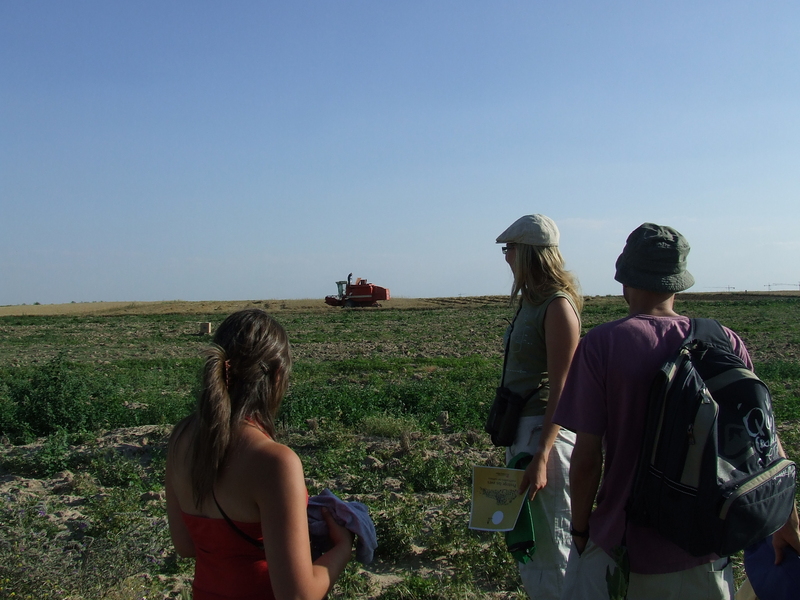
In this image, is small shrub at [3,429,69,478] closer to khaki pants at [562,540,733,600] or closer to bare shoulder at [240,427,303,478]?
bare shoulder at [240,427,303,478]

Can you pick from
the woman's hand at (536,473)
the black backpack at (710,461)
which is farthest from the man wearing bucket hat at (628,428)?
the woman's hand at (536,473)

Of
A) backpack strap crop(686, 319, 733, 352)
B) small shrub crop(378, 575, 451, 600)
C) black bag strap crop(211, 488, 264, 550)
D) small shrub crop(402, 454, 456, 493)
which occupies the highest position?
backpack strap crop(686, 319, 733, 352)

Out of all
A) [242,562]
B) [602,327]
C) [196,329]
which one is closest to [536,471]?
[602,327]

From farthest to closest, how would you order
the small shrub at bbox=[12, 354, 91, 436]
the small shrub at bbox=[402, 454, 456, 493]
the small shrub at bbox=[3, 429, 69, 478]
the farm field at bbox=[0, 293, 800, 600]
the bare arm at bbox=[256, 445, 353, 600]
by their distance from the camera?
1. the small shrub at bbox=[12, 354, 91, 436]
2. the small shrub at bbox=[3, 429, 69, 478]
3. the small shrub at bbox=[402, 454, 456, 493]
4. the farm field at bbox=[0, 293, 800, 600]
5. the bare arm at bbox=[256, 445, 353, 600]

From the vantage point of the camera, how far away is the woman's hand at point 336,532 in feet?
6.52

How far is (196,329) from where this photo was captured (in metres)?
26.5

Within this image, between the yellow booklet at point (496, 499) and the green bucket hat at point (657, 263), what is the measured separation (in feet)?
3.08

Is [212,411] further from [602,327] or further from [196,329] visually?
[196,329]

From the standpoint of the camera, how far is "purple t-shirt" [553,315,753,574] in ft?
6.81

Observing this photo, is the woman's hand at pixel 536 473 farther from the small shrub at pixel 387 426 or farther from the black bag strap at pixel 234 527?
the small shrub at pixel 387 426

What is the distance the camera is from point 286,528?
1.73 m

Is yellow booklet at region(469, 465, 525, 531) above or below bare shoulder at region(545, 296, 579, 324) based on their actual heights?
below

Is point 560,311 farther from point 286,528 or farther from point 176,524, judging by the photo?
point 176,524

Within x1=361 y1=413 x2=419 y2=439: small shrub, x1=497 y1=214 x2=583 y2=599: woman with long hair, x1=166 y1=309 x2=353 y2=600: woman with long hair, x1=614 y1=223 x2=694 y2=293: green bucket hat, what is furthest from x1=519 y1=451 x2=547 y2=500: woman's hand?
x1=361 y1=413 x2=419 y2=439: small shrub
